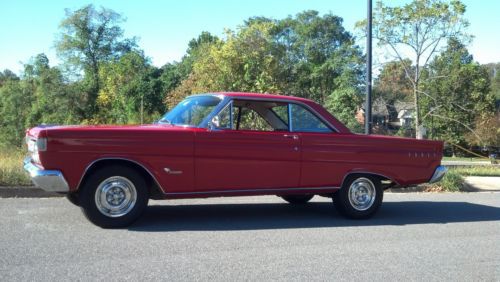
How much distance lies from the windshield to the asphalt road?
1.39 m

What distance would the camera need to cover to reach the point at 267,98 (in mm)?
7914

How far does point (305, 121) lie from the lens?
7969 mm

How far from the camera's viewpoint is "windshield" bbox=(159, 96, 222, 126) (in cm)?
750

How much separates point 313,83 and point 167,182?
163ft

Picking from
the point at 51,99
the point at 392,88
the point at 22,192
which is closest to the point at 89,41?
the point at 51,99

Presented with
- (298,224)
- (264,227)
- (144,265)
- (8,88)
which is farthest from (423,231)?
(8,88)

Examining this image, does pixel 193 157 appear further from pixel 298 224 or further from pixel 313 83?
pixel 313 83

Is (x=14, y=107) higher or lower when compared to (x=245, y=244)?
higher

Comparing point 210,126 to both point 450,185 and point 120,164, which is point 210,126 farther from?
point 450,185

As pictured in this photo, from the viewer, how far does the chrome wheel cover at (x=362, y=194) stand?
26.7ft

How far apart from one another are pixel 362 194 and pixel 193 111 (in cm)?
284

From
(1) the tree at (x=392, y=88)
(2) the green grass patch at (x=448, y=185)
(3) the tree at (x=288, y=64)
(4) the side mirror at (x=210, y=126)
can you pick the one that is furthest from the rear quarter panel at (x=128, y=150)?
(1) the tree at (x=392, y=88)

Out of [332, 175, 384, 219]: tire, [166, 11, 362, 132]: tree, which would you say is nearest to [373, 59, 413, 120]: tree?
[166, 11, 362, 132]: tree

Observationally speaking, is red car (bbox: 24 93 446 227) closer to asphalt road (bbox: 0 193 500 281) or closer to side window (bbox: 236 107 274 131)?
side window (bbox: 236 107 274 131)
